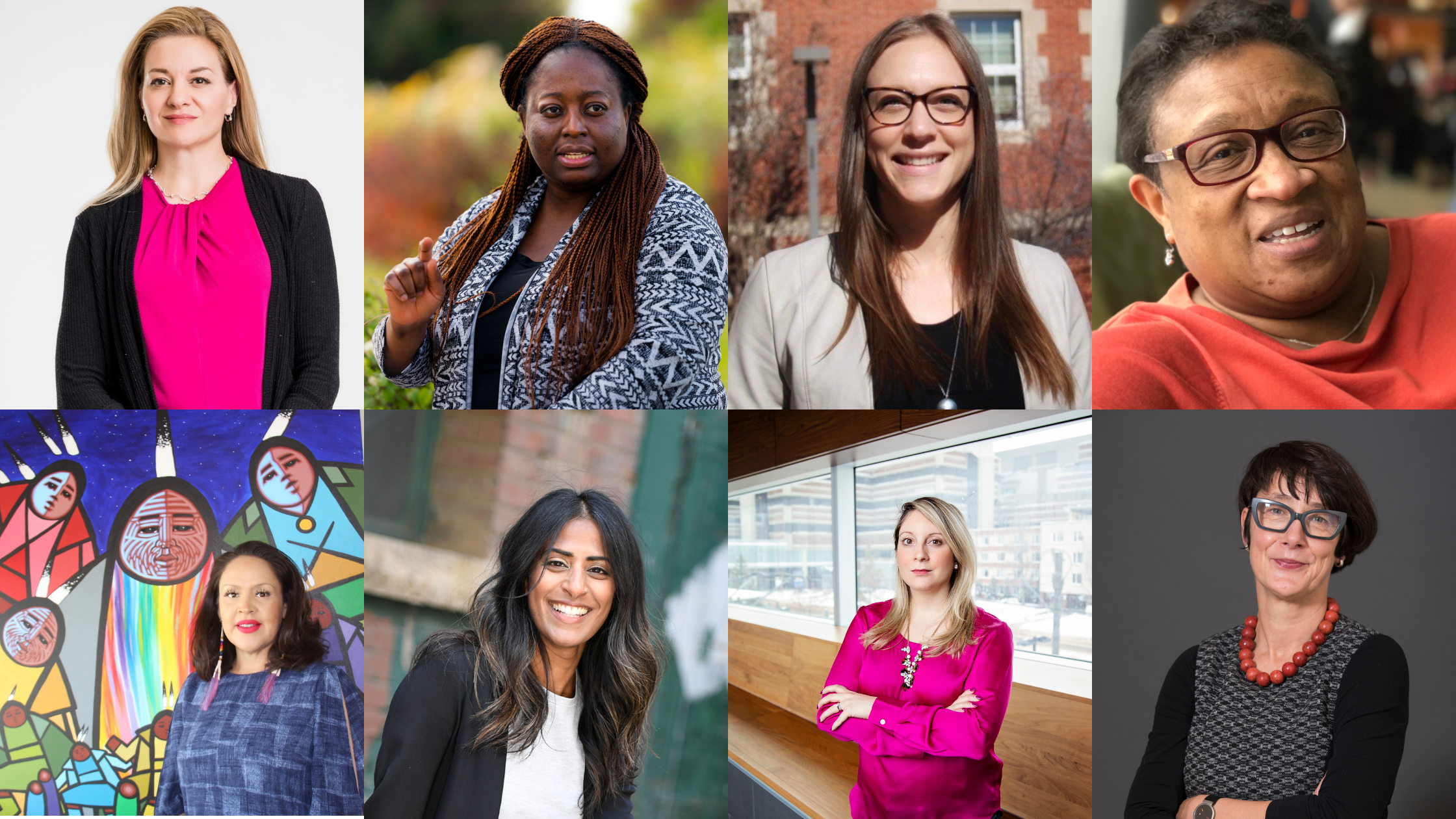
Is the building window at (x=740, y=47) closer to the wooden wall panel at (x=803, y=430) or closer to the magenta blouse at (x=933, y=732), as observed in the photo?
the wooden wall panel at (x=803, y=430)

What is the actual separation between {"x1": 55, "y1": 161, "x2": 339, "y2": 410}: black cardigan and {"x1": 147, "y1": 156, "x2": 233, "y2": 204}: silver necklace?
4 centimetres

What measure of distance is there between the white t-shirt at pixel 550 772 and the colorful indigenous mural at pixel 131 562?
59 centimetres

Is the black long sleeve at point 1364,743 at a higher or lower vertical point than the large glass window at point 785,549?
lower

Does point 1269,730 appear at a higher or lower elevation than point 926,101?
lower

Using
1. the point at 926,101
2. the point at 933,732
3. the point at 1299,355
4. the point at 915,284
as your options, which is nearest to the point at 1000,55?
the point at 926,101

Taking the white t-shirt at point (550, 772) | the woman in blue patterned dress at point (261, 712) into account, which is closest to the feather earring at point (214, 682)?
the woman in blue patterned dress at point (261, 712)

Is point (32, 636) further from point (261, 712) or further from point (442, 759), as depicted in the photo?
point (442, 759)

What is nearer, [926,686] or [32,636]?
[926,686]

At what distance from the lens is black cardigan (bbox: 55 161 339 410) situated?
119 inches

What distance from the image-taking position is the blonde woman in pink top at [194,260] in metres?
3.01

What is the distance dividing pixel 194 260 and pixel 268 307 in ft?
0.86

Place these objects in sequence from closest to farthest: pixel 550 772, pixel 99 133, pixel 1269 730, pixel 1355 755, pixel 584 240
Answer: pixel 1355 755
pixel 1269 730
pixel 550 772
pixel 584 240
pixel 99 133

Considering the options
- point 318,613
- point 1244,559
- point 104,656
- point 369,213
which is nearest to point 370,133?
point 369,213

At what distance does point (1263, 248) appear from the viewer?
9.50 ft
